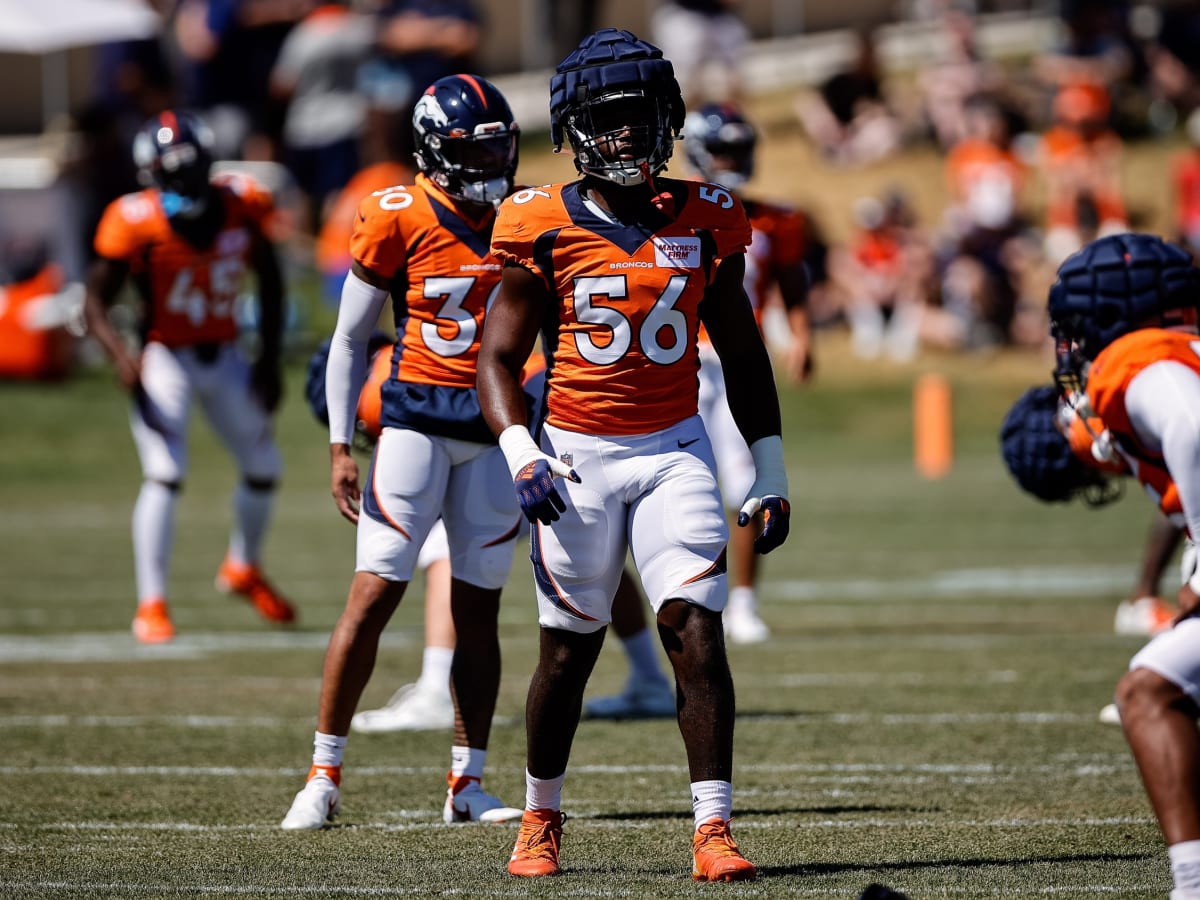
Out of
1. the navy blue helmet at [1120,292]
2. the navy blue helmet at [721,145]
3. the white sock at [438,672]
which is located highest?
the navy blue helmet at [721,145]

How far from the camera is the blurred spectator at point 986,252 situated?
22000mm

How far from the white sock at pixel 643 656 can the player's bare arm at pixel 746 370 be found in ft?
8.36

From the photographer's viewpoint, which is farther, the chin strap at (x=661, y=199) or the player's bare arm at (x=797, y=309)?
the player's bare arm at (x=797, y=309)

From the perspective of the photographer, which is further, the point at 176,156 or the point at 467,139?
the point at 176,156

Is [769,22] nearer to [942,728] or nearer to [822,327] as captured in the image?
[822,327]

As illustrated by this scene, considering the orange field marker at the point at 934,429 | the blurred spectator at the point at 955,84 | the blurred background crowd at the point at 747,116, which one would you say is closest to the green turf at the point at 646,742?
the orange field marker at the point at 934,429

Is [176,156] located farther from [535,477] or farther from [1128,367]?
[1128,367]

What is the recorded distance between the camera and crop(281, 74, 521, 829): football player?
19.0 feet

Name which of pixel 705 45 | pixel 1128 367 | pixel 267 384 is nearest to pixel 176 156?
pixel 267 384

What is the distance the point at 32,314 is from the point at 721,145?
1237cm

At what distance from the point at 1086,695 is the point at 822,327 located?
50.8 feet

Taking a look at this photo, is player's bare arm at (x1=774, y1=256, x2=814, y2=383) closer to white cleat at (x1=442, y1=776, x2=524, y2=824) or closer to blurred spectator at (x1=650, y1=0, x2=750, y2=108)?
white cleat at (x1=442, y1=776, x2=524, y2=824)

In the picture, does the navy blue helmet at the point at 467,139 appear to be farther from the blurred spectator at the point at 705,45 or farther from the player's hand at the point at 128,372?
the blurred spectator at the point at 705,45

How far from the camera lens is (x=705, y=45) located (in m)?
23.7
